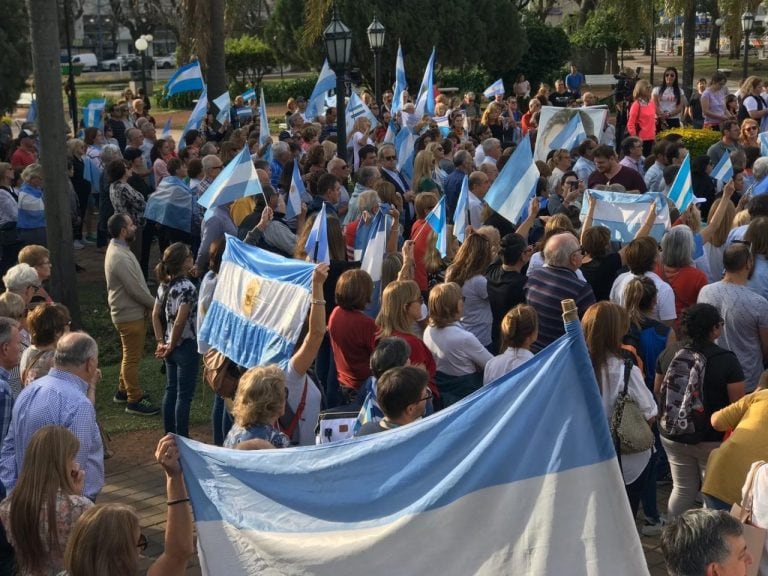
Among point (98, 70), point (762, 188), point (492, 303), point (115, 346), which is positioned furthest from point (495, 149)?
point (98, 70)

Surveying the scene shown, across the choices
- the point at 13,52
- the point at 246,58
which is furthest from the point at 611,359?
the point at 246,58

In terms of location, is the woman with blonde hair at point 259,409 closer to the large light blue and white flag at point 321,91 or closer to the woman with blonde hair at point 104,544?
the woman with blonde hair at point 104,544

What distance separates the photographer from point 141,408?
9641 millimetres

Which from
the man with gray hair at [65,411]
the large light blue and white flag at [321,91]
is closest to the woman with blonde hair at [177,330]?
the man with gray hair at [65,411]

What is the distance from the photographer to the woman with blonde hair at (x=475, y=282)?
801 cm

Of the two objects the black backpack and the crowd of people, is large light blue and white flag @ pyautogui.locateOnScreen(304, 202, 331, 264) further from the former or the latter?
the black backpack

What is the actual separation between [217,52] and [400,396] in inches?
686

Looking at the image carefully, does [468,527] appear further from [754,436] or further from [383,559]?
[754,436]

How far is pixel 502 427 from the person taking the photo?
4.07 m

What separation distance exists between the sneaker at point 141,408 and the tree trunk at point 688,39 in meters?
20.4

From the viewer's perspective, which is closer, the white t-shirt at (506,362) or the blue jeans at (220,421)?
the white t-shirt at (506,362)

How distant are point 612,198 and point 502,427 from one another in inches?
231

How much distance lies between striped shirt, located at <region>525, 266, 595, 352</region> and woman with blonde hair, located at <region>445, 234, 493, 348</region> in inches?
23.7

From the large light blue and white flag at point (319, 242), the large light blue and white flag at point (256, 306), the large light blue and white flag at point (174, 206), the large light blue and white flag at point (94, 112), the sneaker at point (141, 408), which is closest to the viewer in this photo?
the large light blue and white flag at point (256, 306)
